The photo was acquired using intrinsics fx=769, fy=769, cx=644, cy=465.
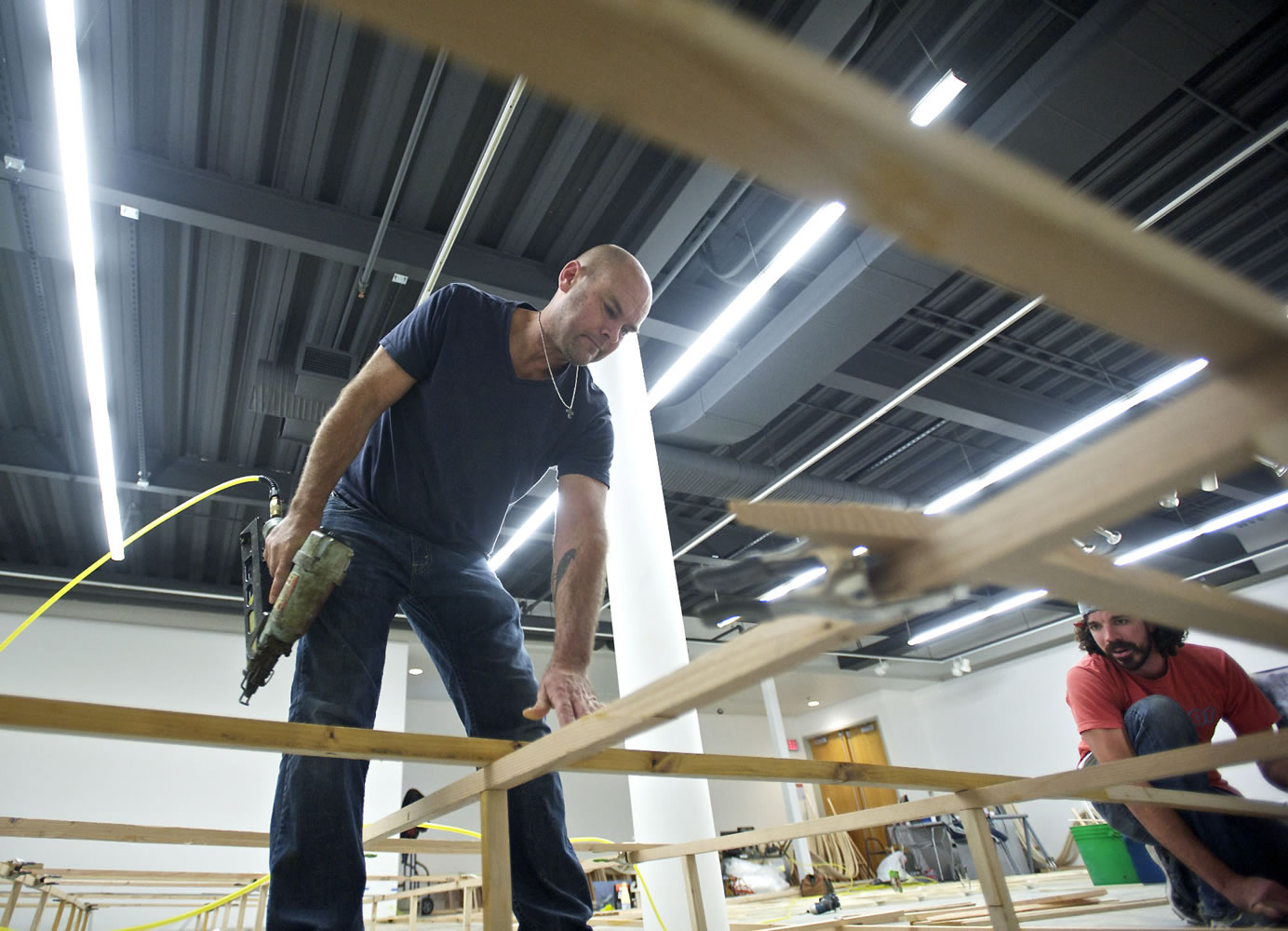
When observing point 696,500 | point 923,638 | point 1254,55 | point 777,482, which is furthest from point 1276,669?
point 923,638

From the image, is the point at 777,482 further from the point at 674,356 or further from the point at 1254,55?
the point at 1254,55

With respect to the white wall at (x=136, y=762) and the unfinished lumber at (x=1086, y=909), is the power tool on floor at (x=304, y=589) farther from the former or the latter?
the white wall at (x=136, y=762)

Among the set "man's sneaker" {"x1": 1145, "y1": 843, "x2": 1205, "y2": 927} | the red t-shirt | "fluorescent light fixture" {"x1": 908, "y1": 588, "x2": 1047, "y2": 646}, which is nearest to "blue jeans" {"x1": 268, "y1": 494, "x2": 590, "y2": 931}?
A: the red t-shirt

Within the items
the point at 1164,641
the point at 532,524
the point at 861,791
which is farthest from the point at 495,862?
the point at 861,791

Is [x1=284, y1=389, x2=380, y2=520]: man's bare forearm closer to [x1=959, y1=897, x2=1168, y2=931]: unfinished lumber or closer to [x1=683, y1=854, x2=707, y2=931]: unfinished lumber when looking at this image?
[x1=683, y1=854, x2=707, y2=931]: unfinished lumber

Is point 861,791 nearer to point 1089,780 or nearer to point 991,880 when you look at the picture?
point 991,880

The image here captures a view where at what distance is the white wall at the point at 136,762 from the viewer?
21.8 feet

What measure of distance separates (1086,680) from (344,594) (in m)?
1.75

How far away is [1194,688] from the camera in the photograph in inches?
76.3

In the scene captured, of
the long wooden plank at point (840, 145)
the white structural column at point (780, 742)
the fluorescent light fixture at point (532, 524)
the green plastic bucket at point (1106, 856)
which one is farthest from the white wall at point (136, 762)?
the long wooden plank at point (840, 145)

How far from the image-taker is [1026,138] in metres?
3.57

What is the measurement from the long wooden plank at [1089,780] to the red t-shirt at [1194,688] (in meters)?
0.48

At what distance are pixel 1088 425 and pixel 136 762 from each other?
8.42 metres

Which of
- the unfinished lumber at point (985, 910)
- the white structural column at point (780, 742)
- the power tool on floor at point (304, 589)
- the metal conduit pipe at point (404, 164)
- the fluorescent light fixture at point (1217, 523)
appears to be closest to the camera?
the power tool on floor at point (304, 589)
